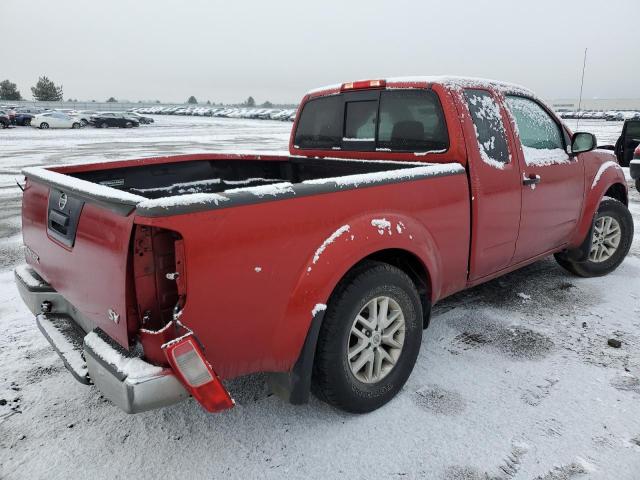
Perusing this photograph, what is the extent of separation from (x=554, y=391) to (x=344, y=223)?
1.71 m

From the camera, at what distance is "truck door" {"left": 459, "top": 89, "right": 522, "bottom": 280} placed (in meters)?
3.32

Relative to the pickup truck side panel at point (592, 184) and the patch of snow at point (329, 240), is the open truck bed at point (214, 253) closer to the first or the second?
the patch of snow at point (329, 240)

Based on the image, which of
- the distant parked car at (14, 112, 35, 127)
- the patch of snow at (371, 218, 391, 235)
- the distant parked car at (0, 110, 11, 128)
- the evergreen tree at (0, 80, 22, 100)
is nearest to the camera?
the patch of snow at (371, 218, 391, 235)

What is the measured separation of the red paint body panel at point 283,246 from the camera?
6.65 feet

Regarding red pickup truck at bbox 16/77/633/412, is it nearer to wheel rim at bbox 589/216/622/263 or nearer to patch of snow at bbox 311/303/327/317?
patch of snow at bbox 311/303/327/317

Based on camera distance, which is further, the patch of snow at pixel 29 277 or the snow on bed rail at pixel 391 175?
the patch of snow at pixel 29 277

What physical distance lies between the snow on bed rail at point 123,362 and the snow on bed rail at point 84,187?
0.64 m

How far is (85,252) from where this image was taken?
2.27 metres

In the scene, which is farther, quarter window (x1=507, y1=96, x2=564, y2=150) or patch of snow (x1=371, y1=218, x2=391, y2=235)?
quarter window (x1=507, y1=96, x2=564, y2=150)

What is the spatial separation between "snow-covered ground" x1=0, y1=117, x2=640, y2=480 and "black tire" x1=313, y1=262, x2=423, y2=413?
142mm

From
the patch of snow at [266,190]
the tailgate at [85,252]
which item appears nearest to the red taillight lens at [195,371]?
the tailgate at [85,252]

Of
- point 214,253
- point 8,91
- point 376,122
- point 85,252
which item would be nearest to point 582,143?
point 376,122

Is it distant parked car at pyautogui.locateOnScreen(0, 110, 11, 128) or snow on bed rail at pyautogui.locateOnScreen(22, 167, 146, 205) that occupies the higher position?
distant parked car at pyautogui.locateOnScreen(0, 110, 11, 128)

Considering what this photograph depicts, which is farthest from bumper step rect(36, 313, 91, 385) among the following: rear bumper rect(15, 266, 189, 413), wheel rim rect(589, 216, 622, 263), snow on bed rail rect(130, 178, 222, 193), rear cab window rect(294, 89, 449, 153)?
wheel rim rect(589, 216, 622, 263)
